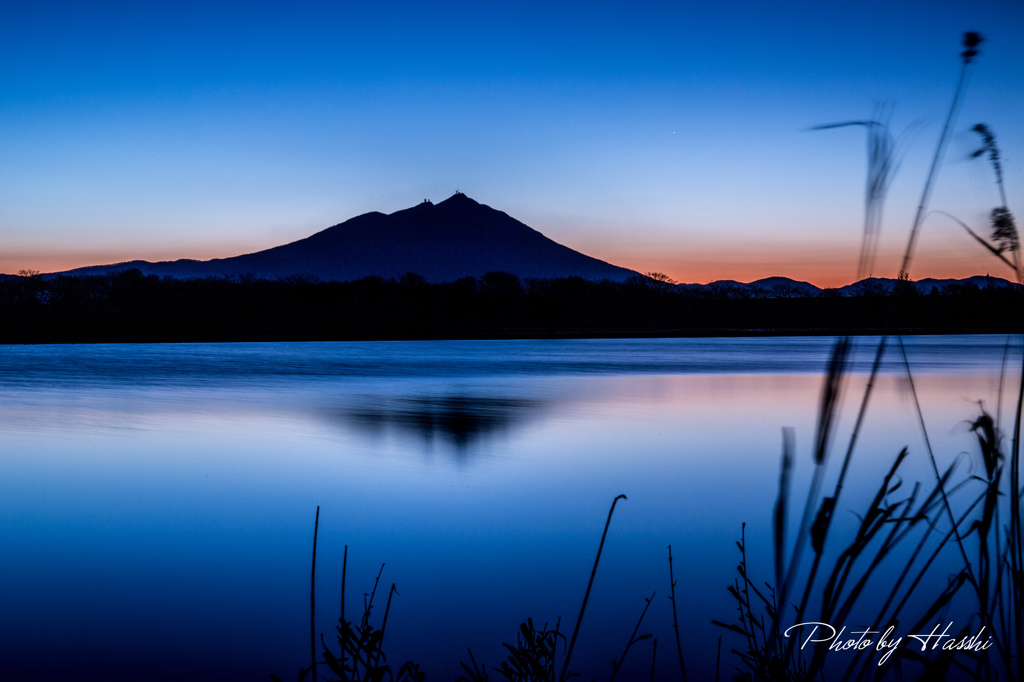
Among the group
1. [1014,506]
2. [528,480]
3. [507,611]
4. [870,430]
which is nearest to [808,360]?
[870,430]

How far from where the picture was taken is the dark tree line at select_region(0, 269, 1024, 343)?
126 ft

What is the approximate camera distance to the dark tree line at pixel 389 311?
126 ft

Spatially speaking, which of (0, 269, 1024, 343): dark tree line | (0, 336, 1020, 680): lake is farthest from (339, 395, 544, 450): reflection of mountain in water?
(0, 269, 1024, 343): dark tree line

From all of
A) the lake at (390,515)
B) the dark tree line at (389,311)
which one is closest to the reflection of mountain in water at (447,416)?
the lake at (390,515)

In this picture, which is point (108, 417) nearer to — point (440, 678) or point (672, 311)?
point (440, 678)

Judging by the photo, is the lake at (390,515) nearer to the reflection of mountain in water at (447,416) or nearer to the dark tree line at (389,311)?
the reflection of mountain in water at (447,416)

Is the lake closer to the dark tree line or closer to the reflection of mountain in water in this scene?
the reflection of mountain in water

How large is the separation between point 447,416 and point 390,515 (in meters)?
4.79

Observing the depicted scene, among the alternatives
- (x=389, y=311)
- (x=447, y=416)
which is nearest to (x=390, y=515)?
(x=447, y=416)

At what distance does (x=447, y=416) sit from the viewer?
9852mm

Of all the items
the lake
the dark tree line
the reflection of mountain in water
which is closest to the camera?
the lake

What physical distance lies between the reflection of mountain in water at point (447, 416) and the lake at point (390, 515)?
6cm

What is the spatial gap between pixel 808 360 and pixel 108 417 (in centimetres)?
1729

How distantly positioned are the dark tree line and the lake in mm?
28757
